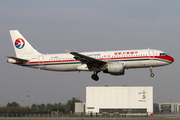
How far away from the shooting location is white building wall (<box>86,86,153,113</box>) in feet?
218

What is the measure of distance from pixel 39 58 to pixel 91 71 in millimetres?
8601

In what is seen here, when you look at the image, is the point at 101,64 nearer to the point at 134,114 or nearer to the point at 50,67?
the point at 50,67

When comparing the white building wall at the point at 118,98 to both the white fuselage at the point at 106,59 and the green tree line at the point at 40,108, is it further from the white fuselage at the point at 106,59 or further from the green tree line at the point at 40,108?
the white fuselage at the point at 106,59

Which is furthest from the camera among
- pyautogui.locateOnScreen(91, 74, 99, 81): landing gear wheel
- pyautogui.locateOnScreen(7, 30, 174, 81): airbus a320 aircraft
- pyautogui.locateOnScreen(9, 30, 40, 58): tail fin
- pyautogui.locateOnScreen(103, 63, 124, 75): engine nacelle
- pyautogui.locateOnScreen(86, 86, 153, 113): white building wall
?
pyautogui.locateOnScreen(86, 86, 153, 113): white building wall

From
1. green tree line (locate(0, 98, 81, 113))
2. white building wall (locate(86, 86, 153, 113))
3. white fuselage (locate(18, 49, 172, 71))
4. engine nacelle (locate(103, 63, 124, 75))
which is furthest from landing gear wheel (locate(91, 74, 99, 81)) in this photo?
green tree line (locate(0, 98, 81, 113))

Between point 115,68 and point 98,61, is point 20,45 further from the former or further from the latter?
point 115,68

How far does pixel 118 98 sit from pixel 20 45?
25769 mm

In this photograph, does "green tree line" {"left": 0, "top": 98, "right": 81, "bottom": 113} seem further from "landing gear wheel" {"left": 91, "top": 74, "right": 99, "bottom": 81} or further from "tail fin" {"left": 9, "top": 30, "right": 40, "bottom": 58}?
"landing gear wheel" {"left": 91, "top": 74, "right": 99, "bottom": 81}

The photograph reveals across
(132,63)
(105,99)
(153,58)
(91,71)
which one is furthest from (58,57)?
(105,99)

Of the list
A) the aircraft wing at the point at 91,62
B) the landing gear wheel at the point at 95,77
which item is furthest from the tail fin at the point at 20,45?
the landing gear wheel at the point at 95,77

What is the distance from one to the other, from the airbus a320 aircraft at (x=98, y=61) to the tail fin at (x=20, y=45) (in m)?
0.79

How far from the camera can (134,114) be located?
63.1m

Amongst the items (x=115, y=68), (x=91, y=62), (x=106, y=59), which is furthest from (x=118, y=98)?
(x=115, y=68)

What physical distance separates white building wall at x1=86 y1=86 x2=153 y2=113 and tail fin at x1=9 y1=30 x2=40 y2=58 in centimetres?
2051
